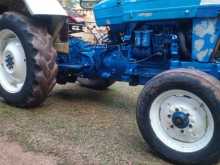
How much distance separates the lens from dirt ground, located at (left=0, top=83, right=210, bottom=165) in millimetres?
4057

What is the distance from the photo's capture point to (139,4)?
5133 mm

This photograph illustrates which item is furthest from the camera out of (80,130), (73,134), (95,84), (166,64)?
(95,84)

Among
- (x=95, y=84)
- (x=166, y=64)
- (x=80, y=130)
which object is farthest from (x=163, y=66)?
(x=95, y=84)

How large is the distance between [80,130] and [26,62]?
115 cm

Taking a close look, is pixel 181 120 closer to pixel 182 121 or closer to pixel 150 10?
pixel 182 121

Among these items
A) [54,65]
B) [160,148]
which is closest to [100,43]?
[54,65]

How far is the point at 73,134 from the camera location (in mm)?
4680

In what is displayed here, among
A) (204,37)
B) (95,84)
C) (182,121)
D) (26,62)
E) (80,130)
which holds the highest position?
(204,37)

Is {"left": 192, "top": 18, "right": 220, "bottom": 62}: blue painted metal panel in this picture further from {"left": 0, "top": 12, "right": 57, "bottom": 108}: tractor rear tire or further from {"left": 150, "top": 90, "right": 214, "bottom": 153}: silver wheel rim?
{"left": 0, "top": 12, "right": 57, "bottom": 108}: tractor rear tire

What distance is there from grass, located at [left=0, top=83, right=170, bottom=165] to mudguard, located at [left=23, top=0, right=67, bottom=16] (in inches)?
45.1

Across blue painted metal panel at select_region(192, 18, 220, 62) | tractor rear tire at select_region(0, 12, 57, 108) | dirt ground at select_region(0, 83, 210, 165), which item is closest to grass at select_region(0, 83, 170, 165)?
dirt ground at select_region(0, 83, 210, 165)

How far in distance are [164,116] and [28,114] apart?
178 centimetres

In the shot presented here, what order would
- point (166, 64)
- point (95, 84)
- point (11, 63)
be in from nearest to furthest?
point (166, 64)
point (11, 63)
point (95, 84)

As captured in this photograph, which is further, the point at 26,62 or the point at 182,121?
the point at 26,62
